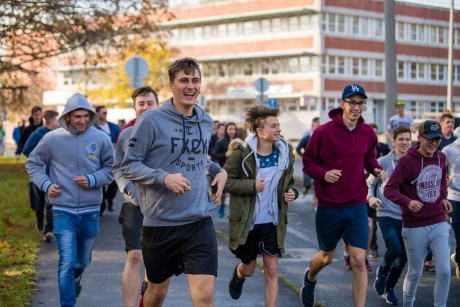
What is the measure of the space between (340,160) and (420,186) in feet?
2.49

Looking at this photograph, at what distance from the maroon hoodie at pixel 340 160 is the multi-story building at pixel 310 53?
6070 centimetres

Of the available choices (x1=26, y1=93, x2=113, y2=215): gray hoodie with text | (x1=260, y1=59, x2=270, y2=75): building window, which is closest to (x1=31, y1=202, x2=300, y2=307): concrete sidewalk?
(x1=26, y1=93, x2=113, y2=215): gray hoodie with text

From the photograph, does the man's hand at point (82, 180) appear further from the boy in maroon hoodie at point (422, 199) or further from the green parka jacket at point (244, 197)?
the boy in maroon hoodie at point (422, 199)

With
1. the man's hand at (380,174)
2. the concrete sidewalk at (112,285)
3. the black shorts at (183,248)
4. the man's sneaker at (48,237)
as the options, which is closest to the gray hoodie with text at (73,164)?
the concrete sidewalk at (112,285)

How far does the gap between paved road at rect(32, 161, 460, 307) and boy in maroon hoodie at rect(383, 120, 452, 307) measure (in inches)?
31.8

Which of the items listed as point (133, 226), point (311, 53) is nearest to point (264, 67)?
Result: point (311, 53)

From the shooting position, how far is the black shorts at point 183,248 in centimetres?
553

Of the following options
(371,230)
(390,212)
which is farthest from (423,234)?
(371,230)

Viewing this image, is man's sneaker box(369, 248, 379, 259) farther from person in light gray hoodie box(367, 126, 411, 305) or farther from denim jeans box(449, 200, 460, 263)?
denim jeans box(449, 200, 460, 263)

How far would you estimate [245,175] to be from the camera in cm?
730

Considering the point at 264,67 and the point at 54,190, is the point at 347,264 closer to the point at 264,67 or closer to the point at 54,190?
the point at 54,190

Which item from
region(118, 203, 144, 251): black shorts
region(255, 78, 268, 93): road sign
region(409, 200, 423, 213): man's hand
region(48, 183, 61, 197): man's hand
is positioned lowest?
region(118, 203, 144, 251): black shorts

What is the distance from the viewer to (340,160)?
745 centimetres

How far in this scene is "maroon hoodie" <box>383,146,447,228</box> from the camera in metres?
7.39
